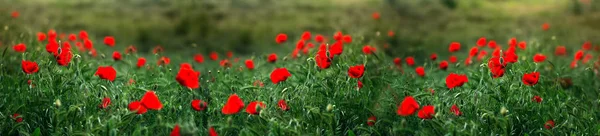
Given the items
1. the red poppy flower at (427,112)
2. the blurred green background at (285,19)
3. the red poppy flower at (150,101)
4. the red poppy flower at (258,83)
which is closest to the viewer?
the red poppy flower at (150,101)

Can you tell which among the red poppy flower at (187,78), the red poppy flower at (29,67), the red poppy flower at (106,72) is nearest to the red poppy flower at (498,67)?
the red poppy flower at (187,78)

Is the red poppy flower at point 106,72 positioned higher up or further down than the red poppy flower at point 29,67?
further down

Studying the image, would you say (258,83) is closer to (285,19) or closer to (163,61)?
(163,61)

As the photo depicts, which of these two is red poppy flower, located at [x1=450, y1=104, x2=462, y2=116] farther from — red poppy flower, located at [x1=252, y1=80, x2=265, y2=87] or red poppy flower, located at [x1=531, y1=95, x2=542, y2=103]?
red poppy flower, located at [x1=252, y1=80, x2=265, y2=87]

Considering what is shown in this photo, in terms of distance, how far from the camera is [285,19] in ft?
38.8

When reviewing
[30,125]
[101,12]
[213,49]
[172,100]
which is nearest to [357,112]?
[172,100]

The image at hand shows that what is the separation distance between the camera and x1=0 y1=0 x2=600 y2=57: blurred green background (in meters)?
10.1

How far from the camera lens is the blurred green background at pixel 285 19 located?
10.1 metres

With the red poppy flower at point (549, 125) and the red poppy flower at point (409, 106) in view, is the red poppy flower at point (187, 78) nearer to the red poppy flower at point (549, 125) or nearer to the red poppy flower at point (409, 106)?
the red poppy flower at point (409, 106)

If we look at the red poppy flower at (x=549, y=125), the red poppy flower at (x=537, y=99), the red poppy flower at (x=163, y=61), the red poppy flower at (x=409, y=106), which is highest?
the red poppy flower at (x=163, y=61)

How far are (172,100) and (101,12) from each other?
8.95 m

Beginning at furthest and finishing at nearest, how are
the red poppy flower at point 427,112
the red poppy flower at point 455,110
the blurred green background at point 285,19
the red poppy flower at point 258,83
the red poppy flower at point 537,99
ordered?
1. the blurred green background at point 285,19
2. the red poppy flower at point 258,83
3. the red poppy flower at point 537,99
4. the red poppy flower at point 455,110
5. the red poppy flower at point 427,112

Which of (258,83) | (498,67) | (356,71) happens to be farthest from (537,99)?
(258,83)

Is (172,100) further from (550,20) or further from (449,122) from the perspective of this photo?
(550,20)
